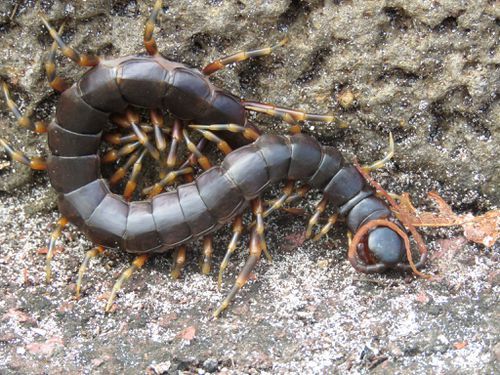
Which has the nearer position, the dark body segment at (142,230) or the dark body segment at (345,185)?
the dark body segment at (142,230)

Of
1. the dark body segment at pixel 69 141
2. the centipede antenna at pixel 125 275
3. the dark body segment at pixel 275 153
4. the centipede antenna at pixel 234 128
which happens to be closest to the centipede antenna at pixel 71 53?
the dark body segment at pixel 69 141

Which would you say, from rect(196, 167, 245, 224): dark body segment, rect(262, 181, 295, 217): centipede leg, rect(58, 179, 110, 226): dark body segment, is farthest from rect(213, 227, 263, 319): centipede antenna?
→ rect(58, 179, 110, 226): dark body segment

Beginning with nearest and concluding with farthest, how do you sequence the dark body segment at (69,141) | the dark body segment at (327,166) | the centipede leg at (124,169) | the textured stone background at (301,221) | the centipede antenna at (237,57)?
the textured stone background at (301,221)
the centipede antenna at (237,57)
the dark body segment at (69,141)
the dark body segment at (327,166)
the centipede leg at (124,169)

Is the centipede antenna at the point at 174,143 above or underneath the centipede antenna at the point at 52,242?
above

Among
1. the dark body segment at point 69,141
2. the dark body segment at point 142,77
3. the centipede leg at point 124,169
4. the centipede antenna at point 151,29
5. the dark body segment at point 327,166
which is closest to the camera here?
the centipede antenna at point 151,29

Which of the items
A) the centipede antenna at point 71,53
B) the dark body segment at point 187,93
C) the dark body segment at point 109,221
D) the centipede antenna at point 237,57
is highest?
the centipede antenna at point 71,53

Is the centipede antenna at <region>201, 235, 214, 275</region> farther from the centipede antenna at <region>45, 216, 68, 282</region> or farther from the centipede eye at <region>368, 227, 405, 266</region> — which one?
the centipede eye at <region>368, 227, 405, 266</region>

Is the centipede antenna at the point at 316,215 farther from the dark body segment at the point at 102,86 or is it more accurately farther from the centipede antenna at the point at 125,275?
the dark body segment at the point at 102,86
